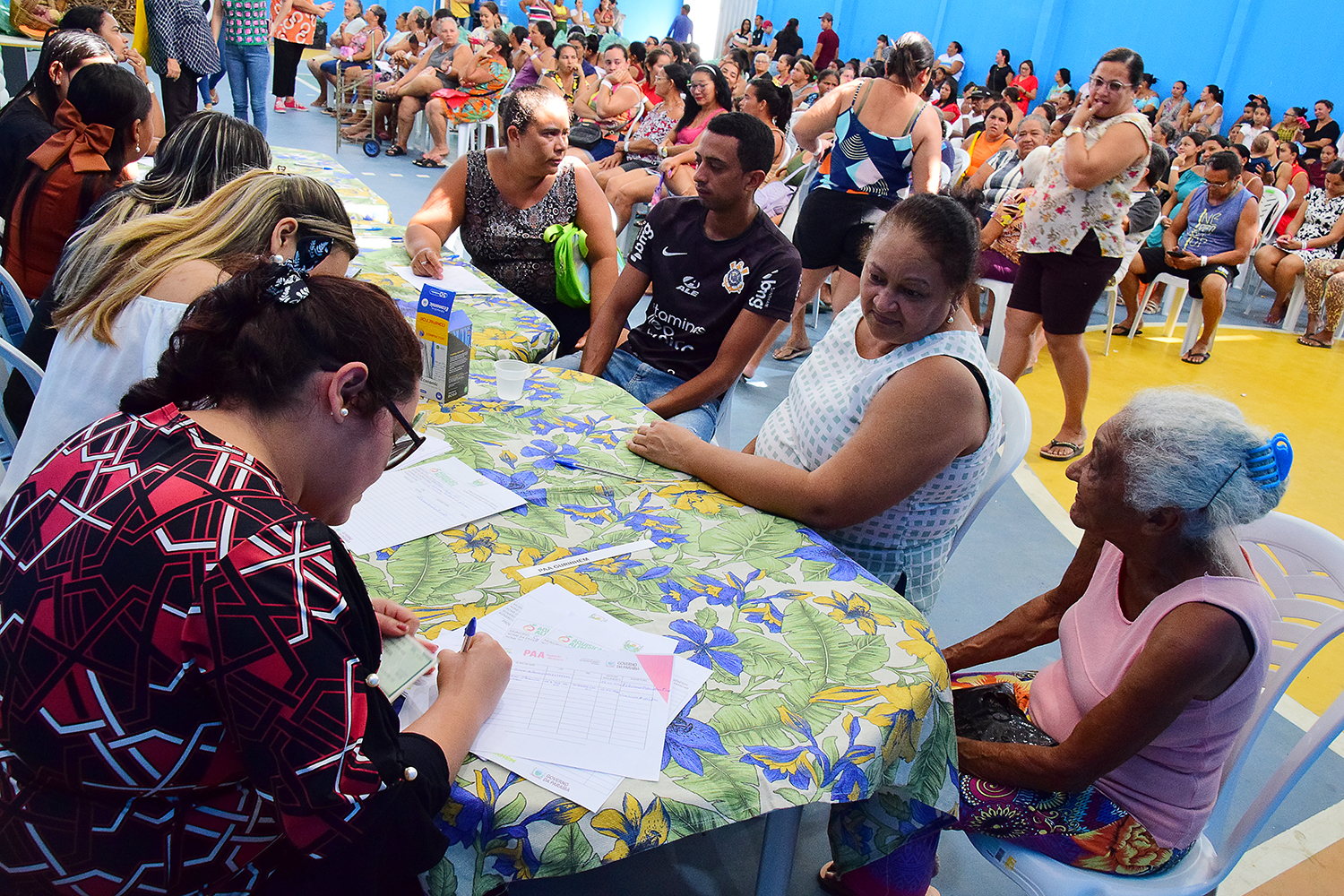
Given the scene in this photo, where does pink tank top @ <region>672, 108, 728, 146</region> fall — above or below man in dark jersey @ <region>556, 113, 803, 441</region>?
above

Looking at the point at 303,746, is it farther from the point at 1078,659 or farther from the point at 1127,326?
the point at 1127,326

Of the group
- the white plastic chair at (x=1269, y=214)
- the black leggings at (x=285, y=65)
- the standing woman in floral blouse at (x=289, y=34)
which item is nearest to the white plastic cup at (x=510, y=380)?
the white plastic chair at (x=1269, y=214)

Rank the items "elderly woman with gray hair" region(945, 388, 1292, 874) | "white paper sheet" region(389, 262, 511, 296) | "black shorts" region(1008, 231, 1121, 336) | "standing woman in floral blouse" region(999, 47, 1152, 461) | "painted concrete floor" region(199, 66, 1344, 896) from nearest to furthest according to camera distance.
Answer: "elderly woman with gray hair" region(945, 388, 1292, 874) < "painted concrete floor" region(199, 66, 1344, 896) < "white paper sheet" region(389, 262, 511, 296) < "standing woman in floral blouse" region(999, 47, 1152, 461) < "black shorts" region(1008, 231, 1121, 336)

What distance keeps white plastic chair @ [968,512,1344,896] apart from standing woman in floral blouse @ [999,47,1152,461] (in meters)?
2.53

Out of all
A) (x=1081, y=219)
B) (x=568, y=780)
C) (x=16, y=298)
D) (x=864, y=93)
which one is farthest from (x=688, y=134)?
(x=568, y=780)

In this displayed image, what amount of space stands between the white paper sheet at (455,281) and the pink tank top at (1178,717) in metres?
2.05

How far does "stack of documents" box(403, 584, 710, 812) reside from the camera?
3.53 ft

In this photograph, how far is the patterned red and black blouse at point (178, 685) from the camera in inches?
33.5

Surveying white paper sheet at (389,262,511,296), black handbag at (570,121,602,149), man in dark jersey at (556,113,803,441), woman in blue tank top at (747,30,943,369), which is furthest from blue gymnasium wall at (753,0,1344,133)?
white paper sheet at (389,262,511,296)

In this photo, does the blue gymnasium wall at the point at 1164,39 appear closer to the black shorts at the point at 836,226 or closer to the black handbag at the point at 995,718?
the black shorts at the point at 836,226

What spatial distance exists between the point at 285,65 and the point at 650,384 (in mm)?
9191

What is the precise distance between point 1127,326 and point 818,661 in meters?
6.69

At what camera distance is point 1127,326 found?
698 centimetres

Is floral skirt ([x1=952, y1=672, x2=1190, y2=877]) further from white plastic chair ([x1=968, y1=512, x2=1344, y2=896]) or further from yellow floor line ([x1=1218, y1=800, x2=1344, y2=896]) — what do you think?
yellow floor line ([x1=1218, y1=800, x2=1344, y2=896])
